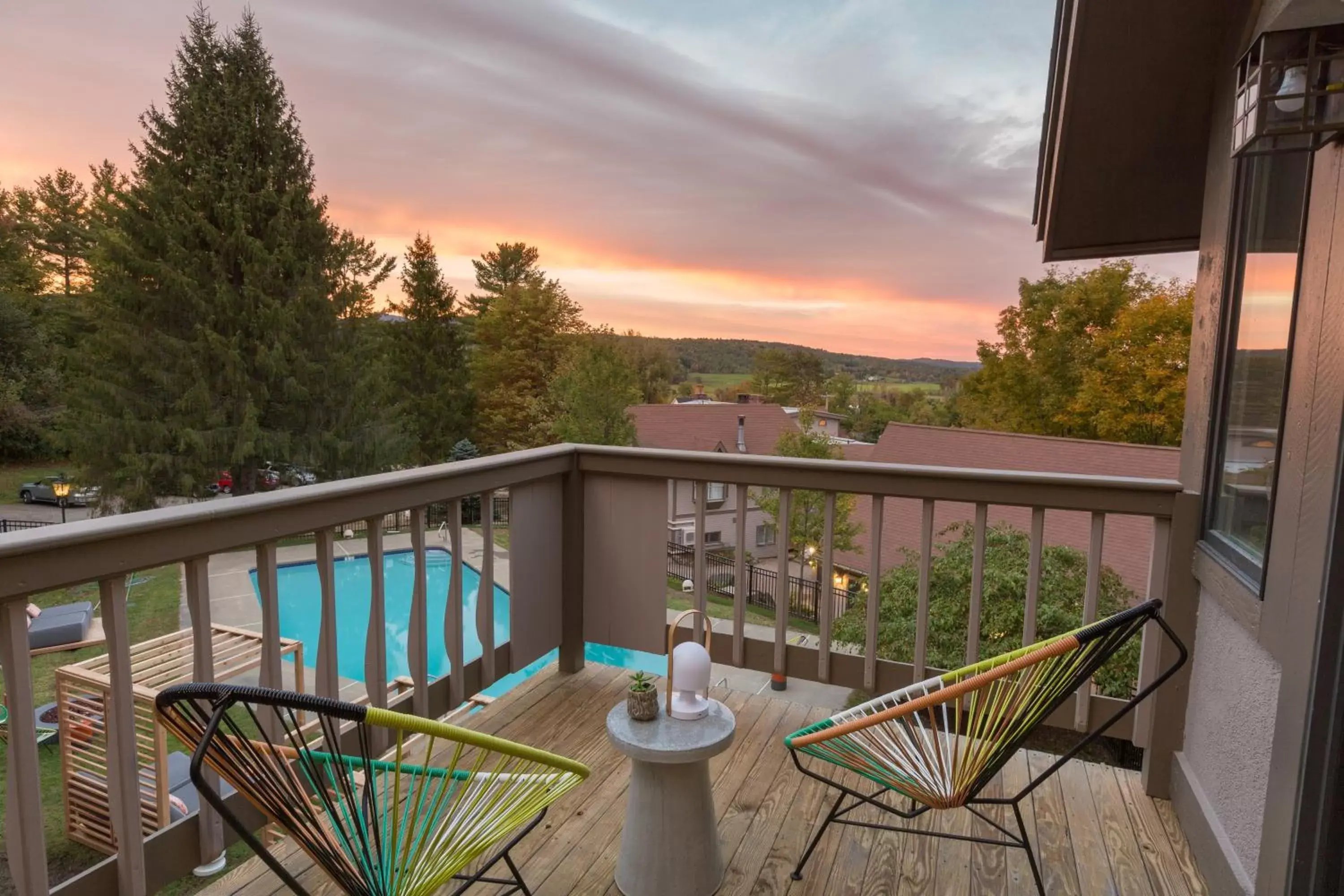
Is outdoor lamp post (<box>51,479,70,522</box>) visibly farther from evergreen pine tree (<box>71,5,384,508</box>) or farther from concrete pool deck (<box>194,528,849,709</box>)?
concrete pool deck (<box>194,528,849,709</box>)

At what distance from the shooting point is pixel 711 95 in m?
Result: 20.8

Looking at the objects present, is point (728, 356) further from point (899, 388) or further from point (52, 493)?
point (52, 493)

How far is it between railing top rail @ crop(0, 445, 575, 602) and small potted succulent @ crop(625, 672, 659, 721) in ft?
2.79

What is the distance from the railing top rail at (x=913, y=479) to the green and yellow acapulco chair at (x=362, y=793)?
4.54ft

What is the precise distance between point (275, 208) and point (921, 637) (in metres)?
25.7

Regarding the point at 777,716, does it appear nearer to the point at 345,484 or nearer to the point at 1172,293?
the point at 345,484

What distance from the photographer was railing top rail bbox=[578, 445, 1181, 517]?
2.33 metres

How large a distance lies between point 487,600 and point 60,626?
9497 millimetres

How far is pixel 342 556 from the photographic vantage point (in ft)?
55.8

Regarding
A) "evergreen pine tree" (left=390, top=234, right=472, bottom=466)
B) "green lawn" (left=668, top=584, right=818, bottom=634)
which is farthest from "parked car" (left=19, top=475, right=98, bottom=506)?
"green lawn" (left=668, top=584, right=818, bottom=634)

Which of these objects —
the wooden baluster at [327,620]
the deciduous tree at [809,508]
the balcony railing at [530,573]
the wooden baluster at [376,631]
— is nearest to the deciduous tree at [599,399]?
the deciduous tree at [809,508]

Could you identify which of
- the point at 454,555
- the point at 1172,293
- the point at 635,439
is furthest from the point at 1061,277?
the point at 454,555

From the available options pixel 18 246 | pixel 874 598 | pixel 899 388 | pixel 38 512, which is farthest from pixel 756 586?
pixel 18 246

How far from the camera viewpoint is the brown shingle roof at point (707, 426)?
78.3 ft
